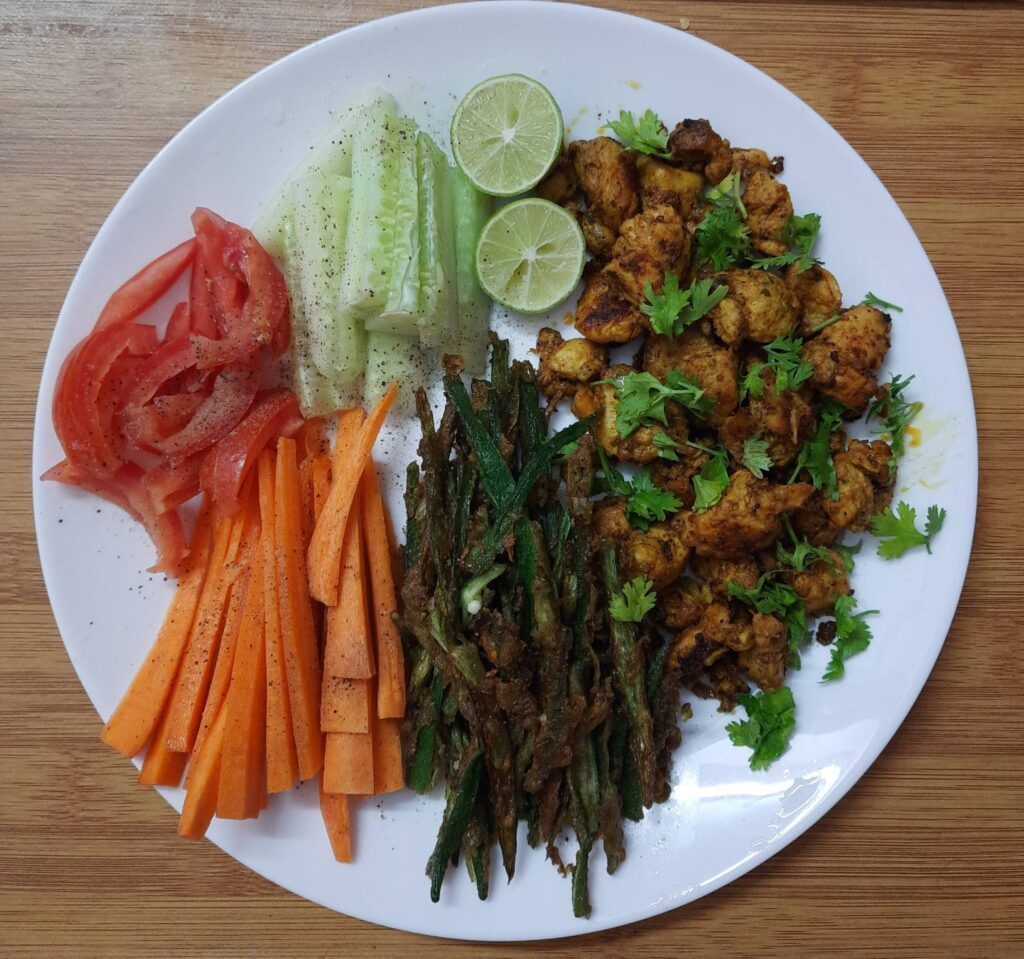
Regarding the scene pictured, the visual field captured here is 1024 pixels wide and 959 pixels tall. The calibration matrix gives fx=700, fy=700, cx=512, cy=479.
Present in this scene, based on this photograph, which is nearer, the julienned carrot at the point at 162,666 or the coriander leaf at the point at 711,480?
the coriander leaf at the point at 711,480

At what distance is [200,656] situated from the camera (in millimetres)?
2830

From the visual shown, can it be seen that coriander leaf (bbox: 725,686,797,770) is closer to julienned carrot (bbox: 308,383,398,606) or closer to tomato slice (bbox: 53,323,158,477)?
julienned carrot (bbox: 308,383,398,606)

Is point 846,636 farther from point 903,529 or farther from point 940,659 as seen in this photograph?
point 940,659

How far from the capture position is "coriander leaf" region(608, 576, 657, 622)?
2.64 meters

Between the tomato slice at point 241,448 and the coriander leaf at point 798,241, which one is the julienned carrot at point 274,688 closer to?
the tomato slice at point 241,448

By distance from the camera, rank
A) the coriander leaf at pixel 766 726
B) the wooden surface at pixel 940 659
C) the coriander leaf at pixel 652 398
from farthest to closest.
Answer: the wooden surface at pixel 940 659 < the coriander leaf at pixel 766 726 < the coriander leaf at pixel 652 398

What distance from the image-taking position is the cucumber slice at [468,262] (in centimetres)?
288

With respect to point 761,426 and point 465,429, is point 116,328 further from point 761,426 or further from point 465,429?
point 761,426

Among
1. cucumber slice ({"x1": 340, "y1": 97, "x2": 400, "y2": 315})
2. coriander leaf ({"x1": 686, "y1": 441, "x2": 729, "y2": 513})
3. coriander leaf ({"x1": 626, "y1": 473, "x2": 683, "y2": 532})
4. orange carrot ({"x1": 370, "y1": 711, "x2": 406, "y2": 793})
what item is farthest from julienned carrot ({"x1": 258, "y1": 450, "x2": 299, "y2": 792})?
coriander leaf ({"x1": 686, "y1": 441, "x2": 729, "y2": 513})

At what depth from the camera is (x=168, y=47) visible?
10.2ft

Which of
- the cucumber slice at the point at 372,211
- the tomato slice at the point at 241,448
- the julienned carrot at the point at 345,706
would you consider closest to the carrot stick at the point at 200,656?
the tomato slice at the point at 241,448

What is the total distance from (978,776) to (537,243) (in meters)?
2.98

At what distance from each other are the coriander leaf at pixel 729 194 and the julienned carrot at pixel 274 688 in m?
A: 2.22

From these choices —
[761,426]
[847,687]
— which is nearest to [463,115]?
[761,426]
